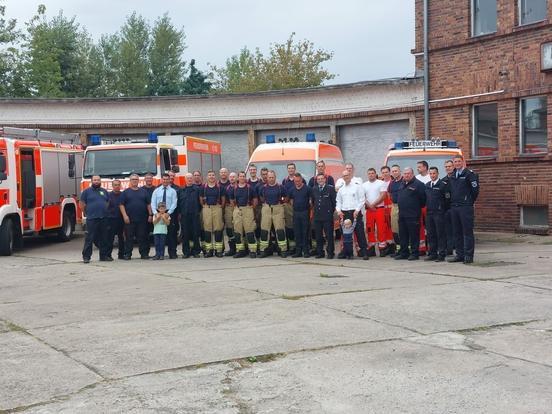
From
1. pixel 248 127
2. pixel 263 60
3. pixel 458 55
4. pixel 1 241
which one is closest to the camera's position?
pixel 1 241

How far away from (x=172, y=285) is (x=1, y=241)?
759 centimetres

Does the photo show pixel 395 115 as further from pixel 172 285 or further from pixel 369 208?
pixel 172 285

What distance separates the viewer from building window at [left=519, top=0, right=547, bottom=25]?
62.1ft

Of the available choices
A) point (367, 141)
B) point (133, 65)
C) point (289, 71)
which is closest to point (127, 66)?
point (133, 65)

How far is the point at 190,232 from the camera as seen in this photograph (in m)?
15.8

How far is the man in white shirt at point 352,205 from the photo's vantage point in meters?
14.6

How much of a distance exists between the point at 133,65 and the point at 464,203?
186 feet

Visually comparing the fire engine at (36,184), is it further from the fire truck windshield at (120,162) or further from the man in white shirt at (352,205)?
the man in white shirt at (352,205)

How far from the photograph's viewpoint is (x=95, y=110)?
2839 cm

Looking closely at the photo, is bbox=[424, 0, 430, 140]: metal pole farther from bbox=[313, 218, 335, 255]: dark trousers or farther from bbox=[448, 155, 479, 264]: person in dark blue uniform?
bbox=[448, 155, 479, 264]: person in dark blue uniform

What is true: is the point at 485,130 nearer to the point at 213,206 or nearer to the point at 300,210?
the point at 300,210

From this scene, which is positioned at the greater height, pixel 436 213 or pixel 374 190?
pixel 374 190

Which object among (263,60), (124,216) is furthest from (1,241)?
(263,60)

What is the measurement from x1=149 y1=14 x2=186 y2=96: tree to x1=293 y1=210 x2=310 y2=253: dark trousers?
55.0 m
